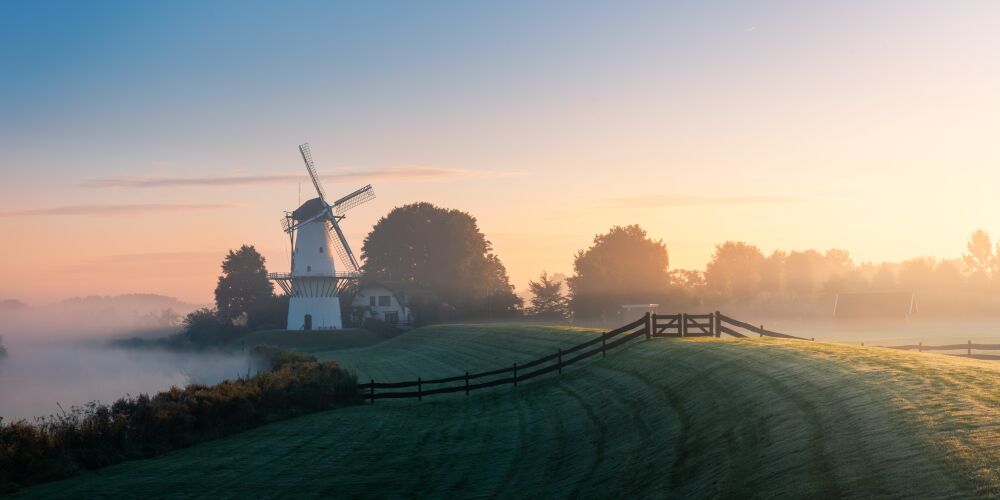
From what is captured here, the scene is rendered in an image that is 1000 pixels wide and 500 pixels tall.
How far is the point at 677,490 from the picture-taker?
66.3ft

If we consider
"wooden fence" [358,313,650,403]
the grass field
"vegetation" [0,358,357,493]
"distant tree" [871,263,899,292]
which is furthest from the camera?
"distant tree" [871,263,899,292]

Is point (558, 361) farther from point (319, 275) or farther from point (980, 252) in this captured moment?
point (980, 252)

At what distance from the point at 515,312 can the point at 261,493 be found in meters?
95.2

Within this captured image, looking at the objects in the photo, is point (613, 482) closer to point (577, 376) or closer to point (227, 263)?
point (577, 376)

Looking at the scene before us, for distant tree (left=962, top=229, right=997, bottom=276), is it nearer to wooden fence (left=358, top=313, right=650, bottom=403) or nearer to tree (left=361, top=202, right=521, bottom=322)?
tree (left=361, top=202, right=521, bottom=322)

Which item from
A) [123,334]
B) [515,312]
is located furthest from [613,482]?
[123,334]

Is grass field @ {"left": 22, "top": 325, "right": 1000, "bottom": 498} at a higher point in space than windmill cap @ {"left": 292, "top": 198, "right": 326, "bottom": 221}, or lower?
lower

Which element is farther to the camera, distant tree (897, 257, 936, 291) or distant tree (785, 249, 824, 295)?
distant tree (785, 249, 824, 295)

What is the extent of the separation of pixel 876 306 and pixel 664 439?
96940 mm

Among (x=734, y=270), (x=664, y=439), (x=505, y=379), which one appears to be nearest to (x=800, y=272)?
(x=734, y=270)

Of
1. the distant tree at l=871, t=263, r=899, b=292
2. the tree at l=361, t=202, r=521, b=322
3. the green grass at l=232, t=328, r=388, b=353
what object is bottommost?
the green grass at l=232, t=328, r=388, b=353

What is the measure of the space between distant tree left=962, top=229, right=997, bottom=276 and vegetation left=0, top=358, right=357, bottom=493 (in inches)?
6677

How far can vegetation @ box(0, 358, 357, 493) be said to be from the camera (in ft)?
88.3

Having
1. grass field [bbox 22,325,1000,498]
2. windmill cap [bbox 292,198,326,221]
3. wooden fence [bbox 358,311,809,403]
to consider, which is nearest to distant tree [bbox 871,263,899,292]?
windmill cap [bbox 292,198,326,221]
